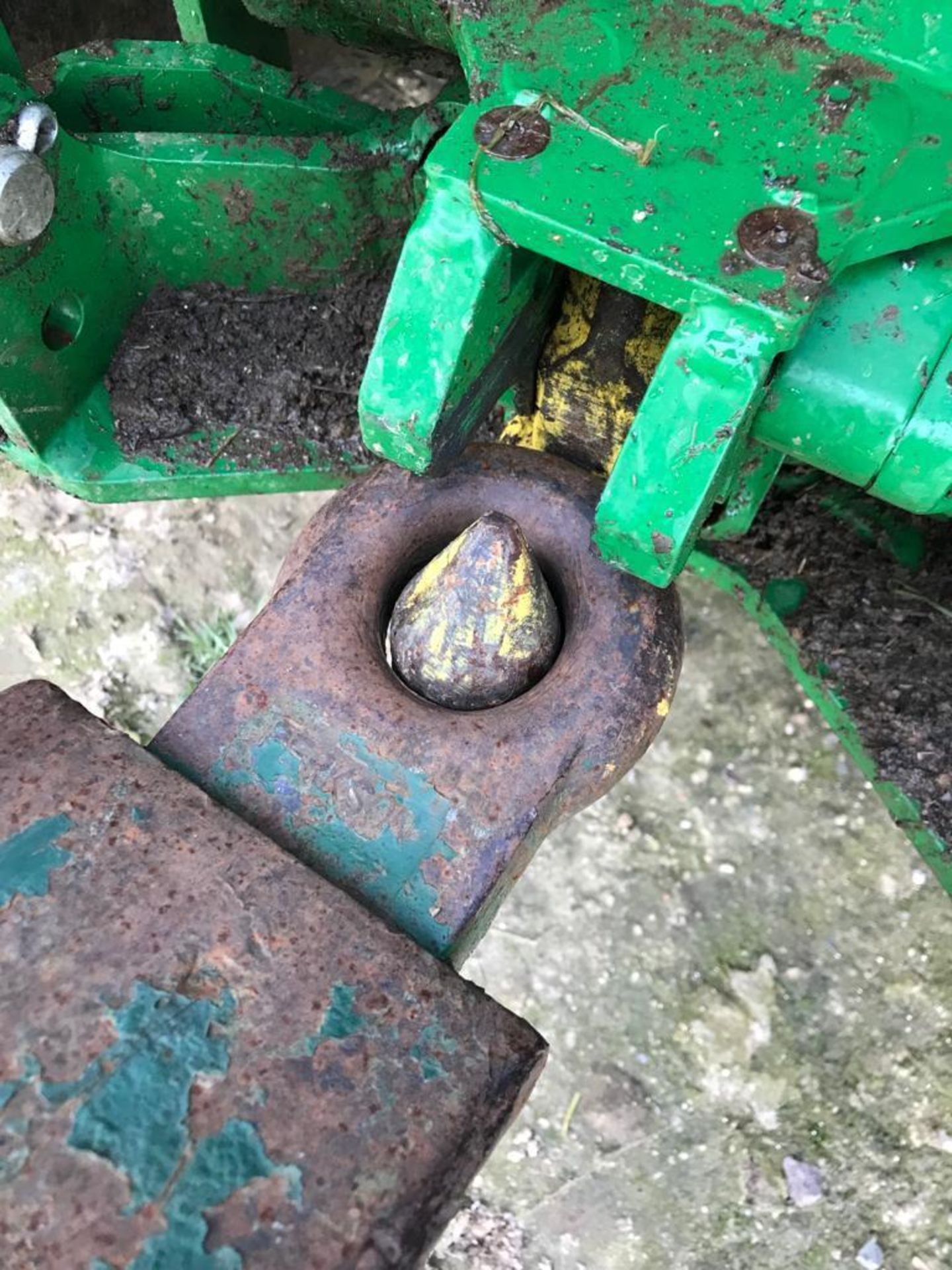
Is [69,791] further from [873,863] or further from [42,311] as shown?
[873,863]

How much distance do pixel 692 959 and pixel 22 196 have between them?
1.77 meters

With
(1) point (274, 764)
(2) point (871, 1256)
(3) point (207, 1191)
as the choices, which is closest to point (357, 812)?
(1) point (274, 764)

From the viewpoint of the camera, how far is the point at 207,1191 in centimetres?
78

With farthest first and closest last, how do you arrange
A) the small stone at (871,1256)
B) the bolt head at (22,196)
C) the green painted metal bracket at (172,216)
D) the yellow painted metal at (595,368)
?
the small stone at (871,1256)
the green painted metal bracket at (172,216)
the yellow painted metal at (595,368)
the bolt head at (22,196)

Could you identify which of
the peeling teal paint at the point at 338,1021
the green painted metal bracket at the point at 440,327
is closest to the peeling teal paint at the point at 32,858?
the peeling teal paint at the point at 338,1021

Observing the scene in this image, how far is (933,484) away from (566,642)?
44 centimetres

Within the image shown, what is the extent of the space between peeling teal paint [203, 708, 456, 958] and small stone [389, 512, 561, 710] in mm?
132

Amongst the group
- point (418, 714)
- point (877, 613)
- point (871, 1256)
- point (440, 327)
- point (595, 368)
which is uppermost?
point (440, 327)

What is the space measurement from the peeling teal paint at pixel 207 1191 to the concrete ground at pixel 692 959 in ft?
4.49

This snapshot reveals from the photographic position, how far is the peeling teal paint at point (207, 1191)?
2.48 ft

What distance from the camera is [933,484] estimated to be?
1.15 m

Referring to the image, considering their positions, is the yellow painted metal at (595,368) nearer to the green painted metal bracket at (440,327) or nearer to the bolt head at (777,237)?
the green painted metal bracket at (440,327)

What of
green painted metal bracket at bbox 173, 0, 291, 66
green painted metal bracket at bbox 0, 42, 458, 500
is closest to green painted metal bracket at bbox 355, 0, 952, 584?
green painted metal bracket at bbox 0, 42, 458, 500

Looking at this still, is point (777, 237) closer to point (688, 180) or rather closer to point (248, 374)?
point (688, 180)
